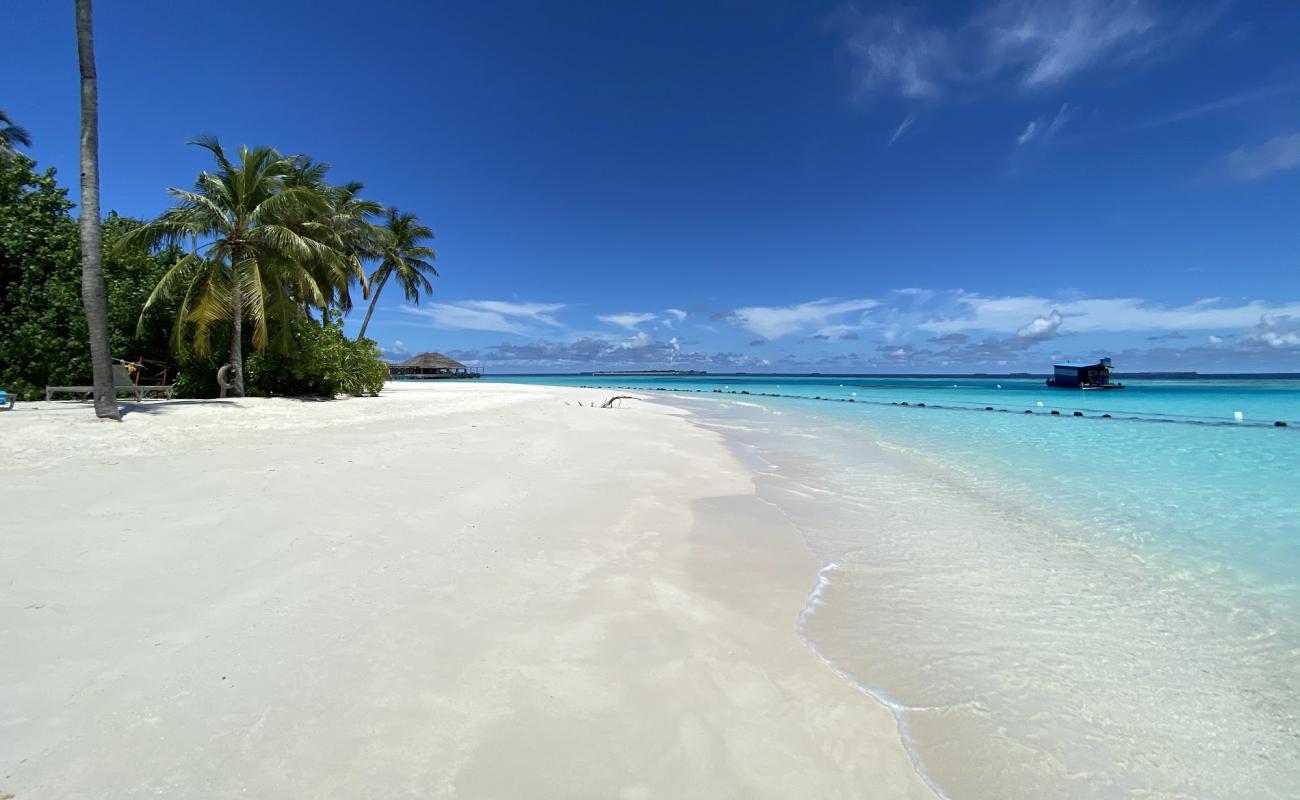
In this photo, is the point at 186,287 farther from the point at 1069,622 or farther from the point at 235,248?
the point at 1069,622

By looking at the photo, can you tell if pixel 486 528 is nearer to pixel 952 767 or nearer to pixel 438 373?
pixel 952 767

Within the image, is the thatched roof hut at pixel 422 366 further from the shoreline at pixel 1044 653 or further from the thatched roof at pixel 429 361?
the shoreline at pixel 1044 653

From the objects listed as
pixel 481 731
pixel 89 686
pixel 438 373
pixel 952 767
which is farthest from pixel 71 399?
pixel 438 373

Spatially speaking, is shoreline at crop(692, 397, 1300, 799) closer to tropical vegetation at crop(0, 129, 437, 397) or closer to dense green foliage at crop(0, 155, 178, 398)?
tropical vegetation at crop(0, 129, 437, 397)

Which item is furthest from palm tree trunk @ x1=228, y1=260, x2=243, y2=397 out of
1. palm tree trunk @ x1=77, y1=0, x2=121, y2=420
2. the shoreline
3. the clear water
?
the shoreline

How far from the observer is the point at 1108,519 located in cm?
670

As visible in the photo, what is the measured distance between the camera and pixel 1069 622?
3.85 metres

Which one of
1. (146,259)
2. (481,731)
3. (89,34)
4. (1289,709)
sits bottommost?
(1289,709)

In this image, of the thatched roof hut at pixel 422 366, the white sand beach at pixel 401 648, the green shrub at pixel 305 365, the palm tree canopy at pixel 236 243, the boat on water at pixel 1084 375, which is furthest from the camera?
the thatched roof hut at pixel 422 366

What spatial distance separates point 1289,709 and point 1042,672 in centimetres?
126

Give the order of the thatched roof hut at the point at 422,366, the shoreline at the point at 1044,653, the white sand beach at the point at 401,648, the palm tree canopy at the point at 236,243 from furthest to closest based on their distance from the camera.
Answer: the thatched roof hut at the point at 422,366
the palm tree canopy at the point at 236,243
the shoreline at the point at 1044,653
the white sand beach at the point at 401,648

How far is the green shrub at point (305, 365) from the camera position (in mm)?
16516

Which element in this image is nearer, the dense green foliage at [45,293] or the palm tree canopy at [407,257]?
the dense green foliage at [45,293]

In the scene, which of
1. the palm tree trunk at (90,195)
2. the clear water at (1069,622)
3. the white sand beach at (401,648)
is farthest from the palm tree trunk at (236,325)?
the clear water at (1069,622)
